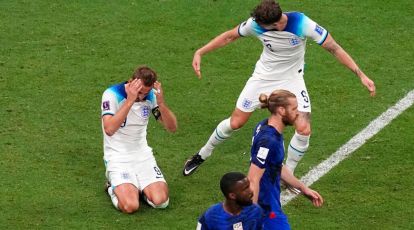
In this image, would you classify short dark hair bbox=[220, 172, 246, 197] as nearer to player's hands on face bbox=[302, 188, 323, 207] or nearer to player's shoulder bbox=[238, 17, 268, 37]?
player's hands on face bbox=[302, 188, 323, 207]

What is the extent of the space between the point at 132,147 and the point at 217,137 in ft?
3.45

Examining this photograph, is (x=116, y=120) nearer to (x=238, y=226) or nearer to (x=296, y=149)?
(x=296, y=149)

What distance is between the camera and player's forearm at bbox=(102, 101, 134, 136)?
35.2 ft

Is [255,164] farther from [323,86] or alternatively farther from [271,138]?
[323,86]

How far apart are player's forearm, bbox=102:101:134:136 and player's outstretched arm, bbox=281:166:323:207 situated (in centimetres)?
221

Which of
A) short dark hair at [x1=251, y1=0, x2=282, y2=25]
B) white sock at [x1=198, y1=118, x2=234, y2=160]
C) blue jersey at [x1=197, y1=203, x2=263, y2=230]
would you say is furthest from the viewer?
white sock at [x1=198, y1=118, x2=234, y2=160]

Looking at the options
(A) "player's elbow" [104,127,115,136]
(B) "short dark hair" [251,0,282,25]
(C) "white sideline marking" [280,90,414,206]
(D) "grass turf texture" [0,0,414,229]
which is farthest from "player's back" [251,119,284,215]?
(A) "player's elbow" [104,127,115,136]

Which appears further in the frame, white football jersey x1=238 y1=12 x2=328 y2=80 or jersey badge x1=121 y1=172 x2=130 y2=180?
jersey badge x1=121 y1=172 x2=130 y2=180

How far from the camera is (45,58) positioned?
14508mm

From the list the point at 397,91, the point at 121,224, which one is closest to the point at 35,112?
the point at 121,224

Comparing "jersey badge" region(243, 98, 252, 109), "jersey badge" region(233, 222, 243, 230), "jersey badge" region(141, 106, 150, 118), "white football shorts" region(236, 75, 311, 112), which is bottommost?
"jersey badge" region(243, 98, 252, 109)

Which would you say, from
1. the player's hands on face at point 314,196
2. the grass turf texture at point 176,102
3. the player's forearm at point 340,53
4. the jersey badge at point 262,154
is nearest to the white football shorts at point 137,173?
the grass turf texture at point 176,102

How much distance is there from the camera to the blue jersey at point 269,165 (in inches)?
343

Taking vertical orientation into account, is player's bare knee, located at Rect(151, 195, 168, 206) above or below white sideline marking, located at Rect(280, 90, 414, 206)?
above
